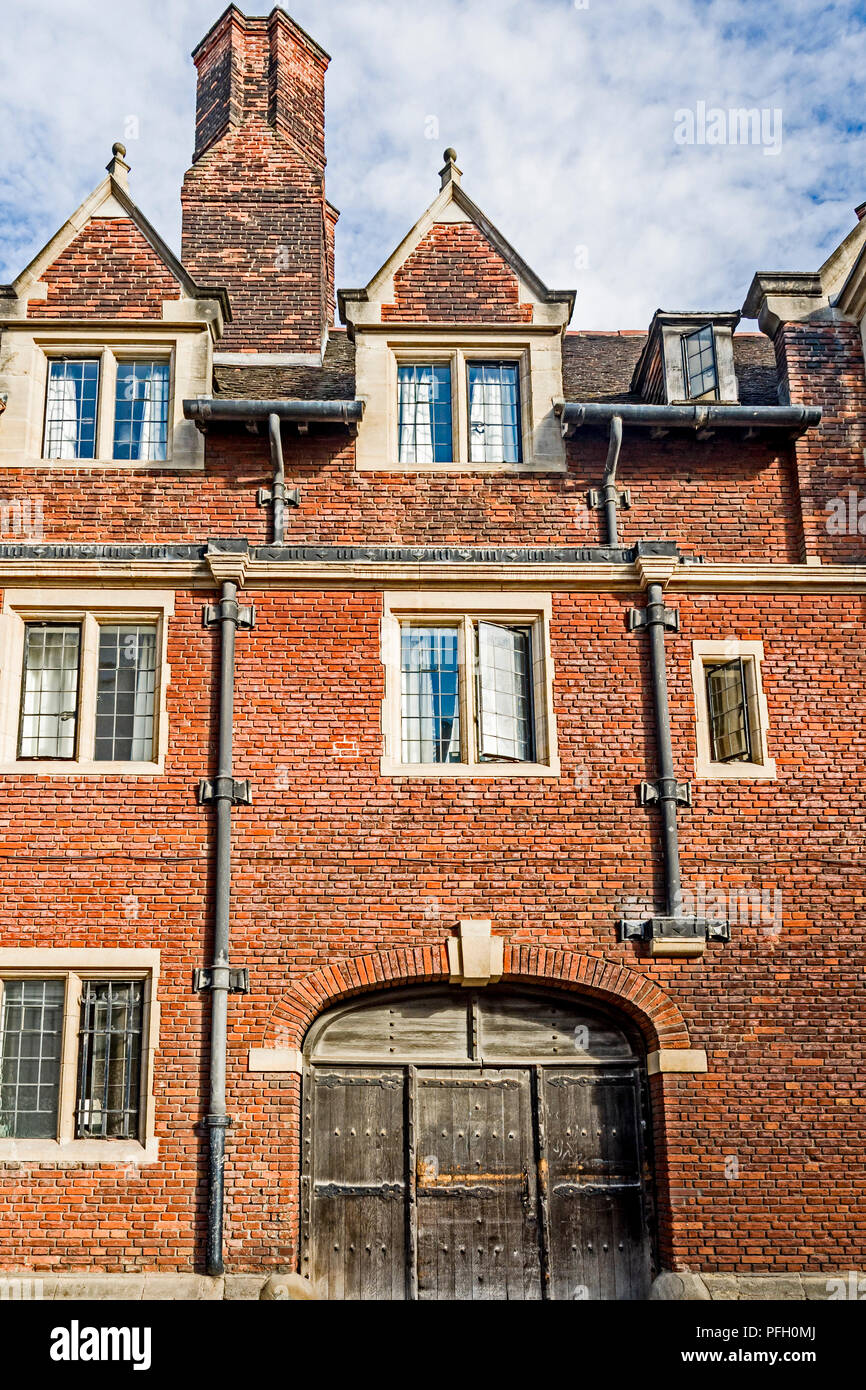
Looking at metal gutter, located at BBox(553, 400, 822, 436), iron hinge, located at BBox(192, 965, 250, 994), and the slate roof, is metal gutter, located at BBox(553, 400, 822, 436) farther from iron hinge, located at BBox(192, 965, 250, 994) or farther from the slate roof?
iron hinge, located at BBox(192, 965, 250, 994)

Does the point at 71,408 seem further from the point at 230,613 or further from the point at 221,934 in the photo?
the point at 221,934

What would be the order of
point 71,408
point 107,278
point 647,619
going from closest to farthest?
point 647,619 → point 71,408 → point 107,278

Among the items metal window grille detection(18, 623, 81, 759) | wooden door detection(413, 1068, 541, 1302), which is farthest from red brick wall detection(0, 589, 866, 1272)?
wooden door detection(413, 1068, 541, 1302)

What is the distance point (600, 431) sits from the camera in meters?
15.5

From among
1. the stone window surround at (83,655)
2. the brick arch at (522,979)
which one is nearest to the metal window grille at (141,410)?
the stone window surround at (83,655)

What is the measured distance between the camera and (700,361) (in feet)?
52.1

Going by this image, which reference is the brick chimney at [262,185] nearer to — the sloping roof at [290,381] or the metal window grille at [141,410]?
the sloping roof at [290,381]

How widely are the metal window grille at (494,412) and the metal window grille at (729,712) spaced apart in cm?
325

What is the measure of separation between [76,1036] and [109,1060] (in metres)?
0.37

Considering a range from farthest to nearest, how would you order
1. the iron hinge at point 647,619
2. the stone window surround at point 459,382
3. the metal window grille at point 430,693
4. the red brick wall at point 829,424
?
the stone window surround at point 459,382
the red brick wall at point 829,424
the iron hinge at point 647,619
the metal window grille at point 430,693

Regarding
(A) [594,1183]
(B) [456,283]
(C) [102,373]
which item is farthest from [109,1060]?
(B) [456,283]

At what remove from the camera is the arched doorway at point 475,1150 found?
13023 mm

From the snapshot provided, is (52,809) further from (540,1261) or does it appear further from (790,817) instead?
(790,817)

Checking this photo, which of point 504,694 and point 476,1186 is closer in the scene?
point 476,1186
